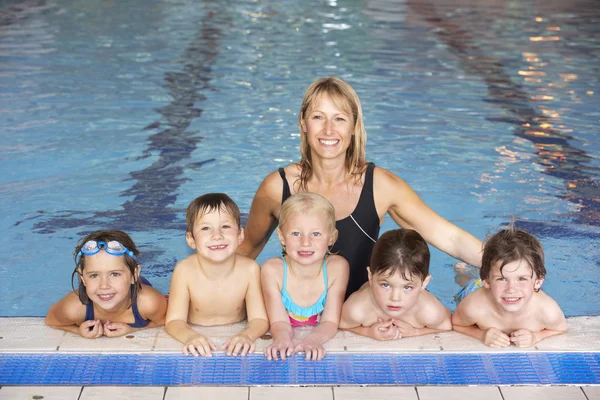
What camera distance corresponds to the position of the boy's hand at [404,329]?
3062mm

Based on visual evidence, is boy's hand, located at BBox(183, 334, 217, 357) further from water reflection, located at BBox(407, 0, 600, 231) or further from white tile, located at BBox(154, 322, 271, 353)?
water reflection, located at BBox(407, 0, 600, 231)

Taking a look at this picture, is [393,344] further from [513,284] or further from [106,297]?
[106,297]

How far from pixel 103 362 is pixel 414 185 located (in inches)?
150

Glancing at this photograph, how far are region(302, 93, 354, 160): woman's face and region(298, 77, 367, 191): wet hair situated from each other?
0.06 feet

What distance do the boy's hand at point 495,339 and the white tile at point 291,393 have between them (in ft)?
2.32

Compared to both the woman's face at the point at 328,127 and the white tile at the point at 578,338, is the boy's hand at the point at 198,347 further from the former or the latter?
the white tile at the point at 578,338

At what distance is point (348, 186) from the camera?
354 cm

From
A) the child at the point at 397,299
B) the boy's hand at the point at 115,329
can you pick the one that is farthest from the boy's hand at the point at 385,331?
the boy's hand at the point at 115,329

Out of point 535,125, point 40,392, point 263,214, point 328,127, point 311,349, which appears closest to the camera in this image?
point 40,392

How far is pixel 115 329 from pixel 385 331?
107 centimetres

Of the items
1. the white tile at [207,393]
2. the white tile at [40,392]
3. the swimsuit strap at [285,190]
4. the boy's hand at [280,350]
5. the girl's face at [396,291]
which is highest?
the swimsuit strap at [285,190]

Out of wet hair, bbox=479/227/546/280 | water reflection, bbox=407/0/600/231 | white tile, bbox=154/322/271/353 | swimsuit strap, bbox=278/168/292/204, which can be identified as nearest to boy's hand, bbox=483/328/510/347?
wet hair, bbox=479/227/546/280

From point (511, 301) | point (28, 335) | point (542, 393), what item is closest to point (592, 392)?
point (542, 393)

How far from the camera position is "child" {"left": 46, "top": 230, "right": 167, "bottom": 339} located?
3.10 meters
